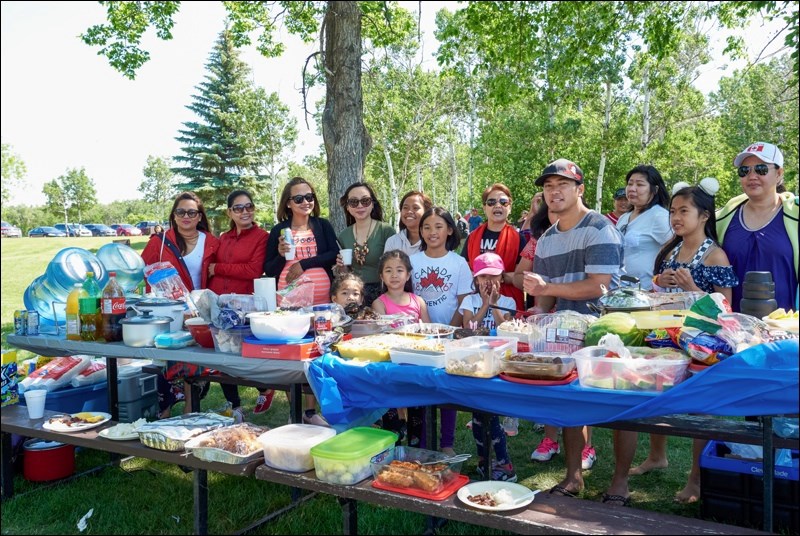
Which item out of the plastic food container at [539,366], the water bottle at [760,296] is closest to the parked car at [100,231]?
the plastic food container at [539,366]

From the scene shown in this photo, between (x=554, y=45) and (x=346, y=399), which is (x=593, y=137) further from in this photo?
(x=346, y=399)

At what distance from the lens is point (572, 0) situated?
7.00 m

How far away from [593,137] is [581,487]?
21.8m

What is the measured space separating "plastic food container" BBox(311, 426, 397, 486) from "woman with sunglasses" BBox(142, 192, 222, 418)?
8.25 ft

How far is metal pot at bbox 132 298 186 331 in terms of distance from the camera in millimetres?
3756

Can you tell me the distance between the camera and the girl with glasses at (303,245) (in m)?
4.39

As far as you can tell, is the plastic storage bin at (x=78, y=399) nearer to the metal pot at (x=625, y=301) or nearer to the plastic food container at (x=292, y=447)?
the plastic food container at (x=292, y=447)

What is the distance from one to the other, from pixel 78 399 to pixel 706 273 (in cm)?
453

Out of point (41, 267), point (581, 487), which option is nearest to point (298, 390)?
point (581, 487)

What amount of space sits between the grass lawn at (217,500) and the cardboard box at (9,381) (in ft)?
1.93

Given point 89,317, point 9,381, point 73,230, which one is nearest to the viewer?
point 89,317

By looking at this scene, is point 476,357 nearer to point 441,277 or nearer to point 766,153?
point 441,277

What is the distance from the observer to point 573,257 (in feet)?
11.0

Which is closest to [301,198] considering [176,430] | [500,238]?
[500,238]
